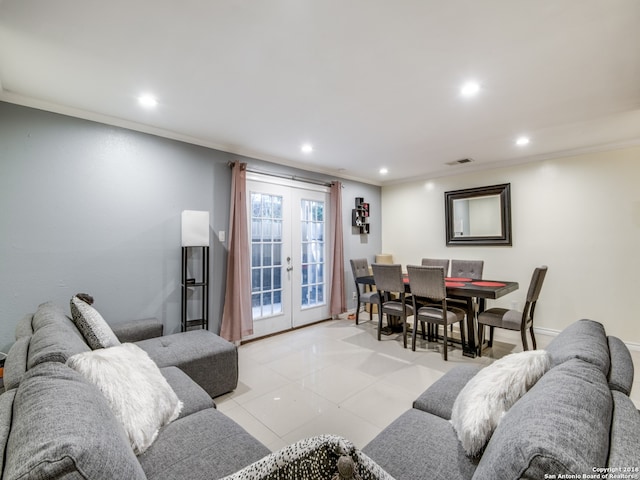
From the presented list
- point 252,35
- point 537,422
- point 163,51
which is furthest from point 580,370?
point 163,51

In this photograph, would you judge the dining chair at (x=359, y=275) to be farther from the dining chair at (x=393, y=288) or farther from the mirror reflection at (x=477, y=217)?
the mirror reflection at (x=477, y=217)

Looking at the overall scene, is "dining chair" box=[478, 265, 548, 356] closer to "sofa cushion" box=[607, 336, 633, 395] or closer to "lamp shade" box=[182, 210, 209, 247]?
"sofa cushion" box=[607, 336, 633, 395]

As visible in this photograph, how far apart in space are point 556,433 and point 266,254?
3.65m

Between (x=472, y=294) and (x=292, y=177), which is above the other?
(x=292, y=177)

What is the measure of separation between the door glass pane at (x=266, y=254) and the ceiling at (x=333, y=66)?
1.00 m

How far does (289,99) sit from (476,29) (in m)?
1.42

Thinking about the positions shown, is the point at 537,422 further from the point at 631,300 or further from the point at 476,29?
the point at 631,300

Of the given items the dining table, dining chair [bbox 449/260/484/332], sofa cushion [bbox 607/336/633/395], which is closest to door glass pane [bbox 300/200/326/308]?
the dining table

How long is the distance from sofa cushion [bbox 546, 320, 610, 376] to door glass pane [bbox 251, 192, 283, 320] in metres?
3.23

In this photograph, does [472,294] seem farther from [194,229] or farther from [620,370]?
[194,229]

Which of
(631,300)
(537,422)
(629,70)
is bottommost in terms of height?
(631,300)

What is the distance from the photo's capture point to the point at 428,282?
10.8ft

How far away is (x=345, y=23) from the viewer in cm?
164

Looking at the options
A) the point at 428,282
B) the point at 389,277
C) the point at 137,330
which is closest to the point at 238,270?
the point at 137,330
